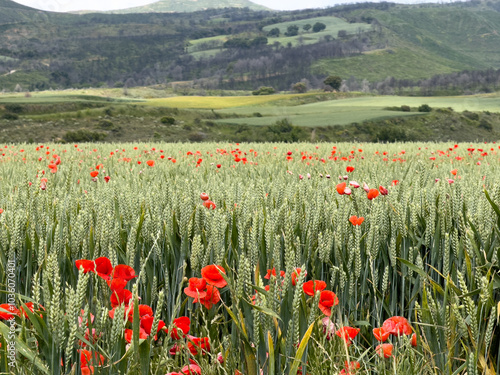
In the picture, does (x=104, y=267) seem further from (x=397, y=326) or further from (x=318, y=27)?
(x=318, y=27)

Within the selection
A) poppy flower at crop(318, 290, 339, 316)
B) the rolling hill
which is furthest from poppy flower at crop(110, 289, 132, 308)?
the rolling hill

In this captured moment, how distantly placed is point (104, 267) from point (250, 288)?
0.51m

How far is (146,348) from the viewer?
3.79 ft

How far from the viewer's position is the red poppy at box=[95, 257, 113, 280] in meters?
1.44

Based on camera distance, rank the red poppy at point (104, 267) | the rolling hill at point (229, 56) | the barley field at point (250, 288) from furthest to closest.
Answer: the rolling hill at point (229, 56), the red poppy at point (104, 267), the barley field at point (250, 288)

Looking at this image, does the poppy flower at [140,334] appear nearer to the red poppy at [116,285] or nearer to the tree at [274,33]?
the red poppy at [116,285]

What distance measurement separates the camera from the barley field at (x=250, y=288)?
1189 millimetres

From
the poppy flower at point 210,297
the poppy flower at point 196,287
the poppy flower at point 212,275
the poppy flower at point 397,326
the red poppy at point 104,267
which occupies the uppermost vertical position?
the red poppy at point 104,267

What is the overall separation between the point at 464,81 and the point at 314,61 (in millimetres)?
45961

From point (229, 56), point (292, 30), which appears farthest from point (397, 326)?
point (292, 30)

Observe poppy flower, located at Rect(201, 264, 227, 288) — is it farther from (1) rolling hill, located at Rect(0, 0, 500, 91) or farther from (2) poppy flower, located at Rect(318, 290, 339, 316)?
(1) rolling hill, located at Rect(0, 0, 500, 91)

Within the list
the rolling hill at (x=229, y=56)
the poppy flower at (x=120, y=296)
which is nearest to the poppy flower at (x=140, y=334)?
the poppy flower at (x=120, y=296)

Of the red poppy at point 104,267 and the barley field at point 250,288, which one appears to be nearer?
the barley field at point 250,288

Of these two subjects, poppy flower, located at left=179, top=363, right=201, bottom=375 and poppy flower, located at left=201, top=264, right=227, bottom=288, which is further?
poppy flower, located at left=201, top=264, right=227, bottom=288
